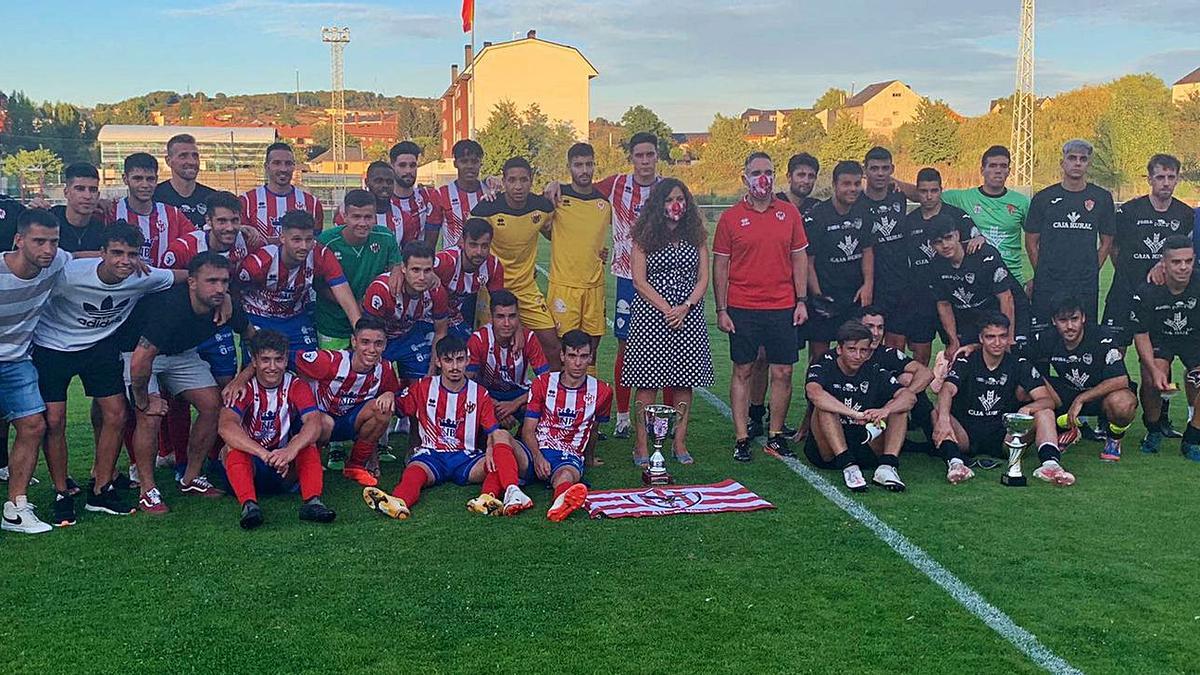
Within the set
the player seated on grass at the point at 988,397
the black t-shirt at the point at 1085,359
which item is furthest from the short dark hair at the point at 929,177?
the black t-shirt at the point at 1085,359

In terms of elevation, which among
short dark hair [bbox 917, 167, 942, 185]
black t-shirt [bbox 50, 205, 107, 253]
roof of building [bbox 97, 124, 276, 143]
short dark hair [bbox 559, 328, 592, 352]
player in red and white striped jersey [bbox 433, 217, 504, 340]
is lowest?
short dark hair [bbox 559, 328, 592, 352]

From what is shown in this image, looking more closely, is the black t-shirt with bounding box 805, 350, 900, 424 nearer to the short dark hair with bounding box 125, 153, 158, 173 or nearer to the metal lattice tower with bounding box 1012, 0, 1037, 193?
the short dark hair with bounding box 125, 153, 158, 173

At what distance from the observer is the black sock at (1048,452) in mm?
6141

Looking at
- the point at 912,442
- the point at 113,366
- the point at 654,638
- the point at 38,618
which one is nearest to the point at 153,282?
the point at 113,366

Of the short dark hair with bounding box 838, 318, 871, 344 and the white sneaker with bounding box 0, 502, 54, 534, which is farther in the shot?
the short dark hair with bounding box 838, 318, 871, 344

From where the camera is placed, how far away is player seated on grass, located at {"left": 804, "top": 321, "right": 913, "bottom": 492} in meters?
6.10

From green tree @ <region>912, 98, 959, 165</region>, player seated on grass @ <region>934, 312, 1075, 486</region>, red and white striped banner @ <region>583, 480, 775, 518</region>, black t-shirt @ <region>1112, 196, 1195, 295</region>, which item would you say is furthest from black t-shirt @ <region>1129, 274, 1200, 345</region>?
green tree @ <region>912, 98, 959, 165</region>

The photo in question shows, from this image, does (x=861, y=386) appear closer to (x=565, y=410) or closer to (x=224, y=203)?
(x=565, y=410)

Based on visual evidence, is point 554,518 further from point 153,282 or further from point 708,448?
point 153,282

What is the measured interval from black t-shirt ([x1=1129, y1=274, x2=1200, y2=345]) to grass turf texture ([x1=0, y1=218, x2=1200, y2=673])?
1.41 meters

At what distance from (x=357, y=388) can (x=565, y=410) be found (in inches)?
49.1

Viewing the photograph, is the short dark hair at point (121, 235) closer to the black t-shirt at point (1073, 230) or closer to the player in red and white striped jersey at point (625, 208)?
the player in red and white striped jersey at point (625, 208)

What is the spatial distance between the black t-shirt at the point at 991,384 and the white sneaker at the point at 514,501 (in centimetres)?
280

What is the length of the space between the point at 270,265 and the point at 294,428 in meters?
1.09
